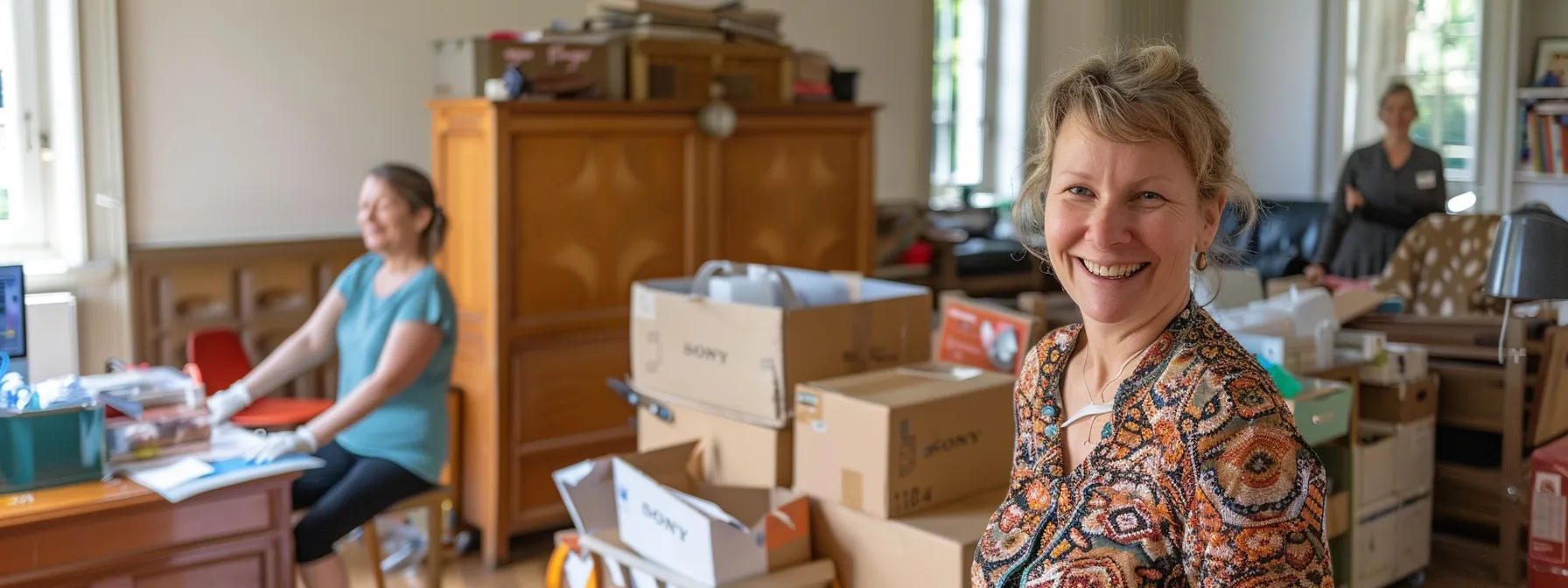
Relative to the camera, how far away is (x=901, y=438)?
98.0 inches

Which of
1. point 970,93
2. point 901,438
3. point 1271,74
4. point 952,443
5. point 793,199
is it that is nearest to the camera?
point 901,438

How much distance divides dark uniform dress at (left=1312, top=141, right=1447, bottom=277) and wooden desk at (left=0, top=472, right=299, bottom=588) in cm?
462

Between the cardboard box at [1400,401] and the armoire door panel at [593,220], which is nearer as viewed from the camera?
the cardboard box at [1400,401]

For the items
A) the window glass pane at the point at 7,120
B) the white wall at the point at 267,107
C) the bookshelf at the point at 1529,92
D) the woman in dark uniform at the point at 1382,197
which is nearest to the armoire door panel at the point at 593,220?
the white wall at the point at 267,107

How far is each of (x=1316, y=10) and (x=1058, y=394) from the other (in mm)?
7311

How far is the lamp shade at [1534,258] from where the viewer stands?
3041 mm

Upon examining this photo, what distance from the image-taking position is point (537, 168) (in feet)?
13.2

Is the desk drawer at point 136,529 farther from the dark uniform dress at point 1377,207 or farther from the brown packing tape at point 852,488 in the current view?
the dark uniform dress at point 1377,207

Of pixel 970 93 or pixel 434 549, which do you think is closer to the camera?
pixel 434 549

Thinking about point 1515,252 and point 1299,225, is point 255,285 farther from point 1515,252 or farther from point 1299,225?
point 1299,225

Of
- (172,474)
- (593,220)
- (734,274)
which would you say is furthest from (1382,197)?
(172,474)

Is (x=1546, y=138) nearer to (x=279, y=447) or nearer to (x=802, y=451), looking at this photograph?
(x=802, y=451)

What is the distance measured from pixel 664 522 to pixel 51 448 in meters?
1.11

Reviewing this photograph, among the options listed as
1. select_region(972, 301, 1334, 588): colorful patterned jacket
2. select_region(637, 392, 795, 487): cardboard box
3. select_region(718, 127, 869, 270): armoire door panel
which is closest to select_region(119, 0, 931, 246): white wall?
select_region(718, 127, 869, 270): armoire door panel
